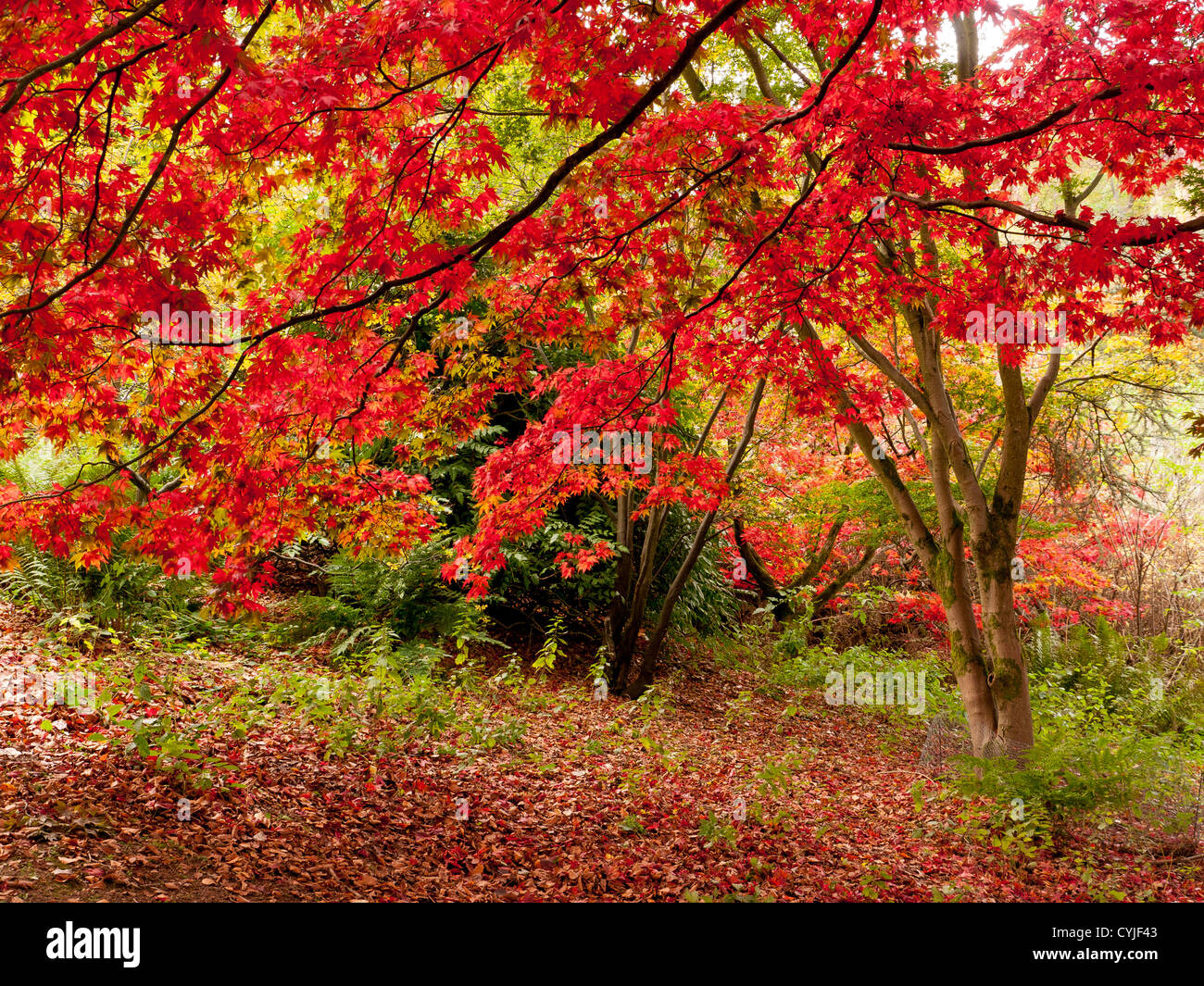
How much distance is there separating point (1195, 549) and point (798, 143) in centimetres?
1302

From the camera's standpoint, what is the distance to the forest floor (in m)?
3.95

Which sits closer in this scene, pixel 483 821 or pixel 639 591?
pixel 483 821

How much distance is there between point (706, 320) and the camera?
6.13m

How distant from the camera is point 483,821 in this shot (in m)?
5.17

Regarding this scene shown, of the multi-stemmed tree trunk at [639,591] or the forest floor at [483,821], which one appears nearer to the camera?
the forest floor at [483,821]

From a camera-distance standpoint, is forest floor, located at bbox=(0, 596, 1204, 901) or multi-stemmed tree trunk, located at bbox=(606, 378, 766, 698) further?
multi-stemmed tree trunk, located at bbox=(606, 378, 766, 698)

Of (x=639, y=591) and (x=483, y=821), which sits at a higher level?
(x=639, y=591)

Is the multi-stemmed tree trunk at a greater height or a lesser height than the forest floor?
greater

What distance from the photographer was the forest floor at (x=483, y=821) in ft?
13.0

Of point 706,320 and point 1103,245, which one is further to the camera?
point 706,320

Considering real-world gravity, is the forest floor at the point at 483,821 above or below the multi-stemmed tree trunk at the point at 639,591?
below
